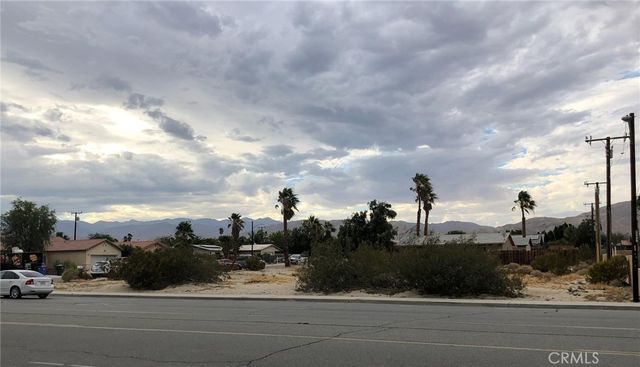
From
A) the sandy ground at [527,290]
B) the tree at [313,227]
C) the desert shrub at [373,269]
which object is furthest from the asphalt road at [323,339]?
the tree at [313,227]

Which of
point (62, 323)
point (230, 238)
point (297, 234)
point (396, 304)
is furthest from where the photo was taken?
point (297, 234)

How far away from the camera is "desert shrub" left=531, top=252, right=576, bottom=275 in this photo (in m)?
46.0

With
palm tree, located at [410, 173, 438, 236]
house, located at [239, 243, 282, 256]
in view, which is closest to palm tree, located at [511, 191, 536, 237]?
palm tree, located at [410, 173, 438, 236]

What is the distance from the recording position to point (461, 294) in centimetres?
2541

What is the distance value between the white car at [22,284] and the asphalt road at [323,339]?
11.2m

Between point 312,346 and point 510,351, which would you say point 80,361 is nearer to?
point 312,346

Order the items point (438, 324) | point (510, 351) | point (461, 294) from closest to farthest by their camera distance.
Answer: point (510, 351), point (438, 324), point (461, 294)

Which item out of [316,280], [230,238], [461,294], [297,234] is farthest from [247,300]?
[297,234]

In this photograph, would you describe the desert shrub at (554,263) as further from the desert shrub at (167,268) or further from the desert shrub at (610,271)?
the desert shrub at (167,268)

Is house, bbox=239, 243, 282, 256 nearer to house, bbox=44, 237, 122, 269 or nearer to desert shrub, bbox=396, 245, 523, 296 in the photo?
house, bbox=44, 237, 122, 269

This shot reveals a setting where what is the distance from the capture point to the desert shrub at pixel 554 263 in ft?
151

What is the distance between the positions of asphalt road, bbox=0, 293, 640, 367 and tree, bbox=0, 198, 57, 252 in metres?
63.0

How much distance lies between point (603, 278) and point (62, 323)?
27.8m

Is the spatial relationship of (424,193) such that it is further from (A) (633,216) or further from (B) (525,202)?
(A) (633,216)
